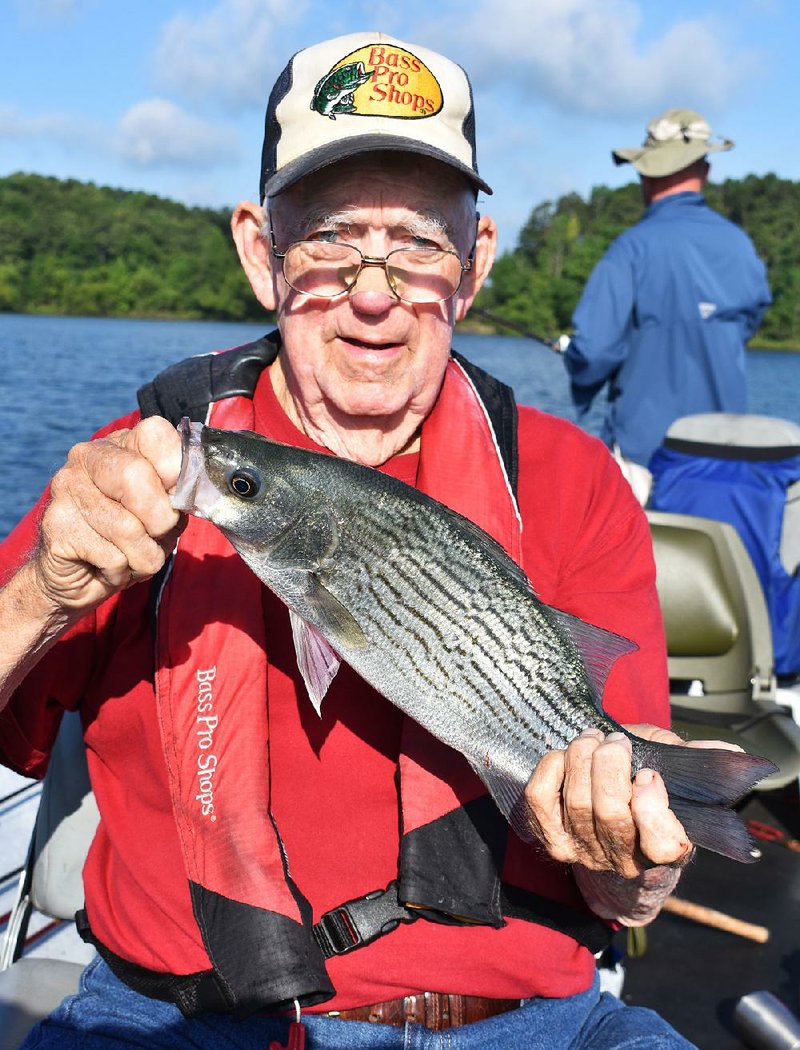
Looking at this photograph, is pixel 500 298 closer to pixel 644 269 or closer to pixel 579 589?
pixel 644 269

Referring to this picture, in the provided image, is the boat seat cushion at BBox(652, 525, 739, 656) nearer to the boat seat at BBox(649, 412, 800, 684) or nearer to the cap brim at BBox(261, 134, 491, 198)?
the boat seat at BBox(649, 412, 800, 684)

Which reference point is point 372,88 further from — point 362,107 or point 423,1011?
point 423,1011

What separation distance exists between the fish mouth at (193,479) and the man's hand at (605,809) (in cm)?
83

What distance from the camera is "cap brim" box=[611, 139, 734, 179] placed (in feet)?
24.1

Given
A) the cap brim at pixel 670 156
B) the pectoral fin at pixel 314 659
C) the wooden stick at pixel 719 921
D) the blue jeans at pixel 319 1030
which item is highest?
the cap brim at pixel 670 156

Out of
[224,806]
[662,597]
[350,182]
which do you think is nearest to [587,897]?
[224,806]

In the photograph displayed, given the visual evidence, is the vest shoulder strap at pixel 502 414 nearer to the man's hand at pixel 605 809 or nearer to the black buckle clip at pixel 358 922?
the man's hand at pixel 605 809

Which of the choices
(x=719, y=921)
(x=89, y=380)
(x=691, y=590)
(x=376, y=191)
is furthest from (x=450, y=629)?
(x=89, y=380)

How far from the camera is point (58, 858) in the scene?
2.96 meters

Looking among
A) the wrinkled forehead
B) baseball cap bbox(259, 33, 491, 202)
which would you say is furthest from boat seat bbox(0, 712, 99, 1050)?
baseball cap bbox(259, 33, 491, 202)

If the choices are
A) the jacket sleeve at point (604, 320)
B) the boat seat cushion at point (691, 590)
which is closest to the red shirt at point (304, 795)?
the boat seat cushion at point (691, 590)

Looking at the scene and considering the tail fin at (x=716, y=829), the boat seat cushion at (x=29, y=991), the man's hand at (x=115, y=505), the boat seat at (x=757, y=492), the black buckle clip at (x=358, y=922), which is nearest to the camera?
the tail fin at (x=716, y=829)

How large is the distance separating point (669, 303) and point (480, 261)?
197 inches

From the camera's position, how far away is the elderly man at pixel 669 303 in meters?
7.35
